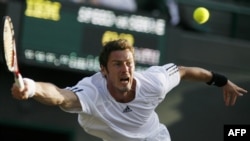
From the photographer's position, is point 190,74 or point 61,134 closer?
point 190,74

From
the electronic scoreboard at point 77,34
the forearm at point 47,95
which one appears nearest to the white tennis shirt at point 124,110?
the forearm at point 47,95

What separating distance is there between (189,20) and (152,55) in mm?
1427

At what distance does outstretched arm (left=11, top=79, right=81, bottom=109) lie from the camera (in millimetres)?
4973

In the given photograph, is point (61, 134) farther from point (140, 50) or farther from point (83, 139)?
point (140, 50)

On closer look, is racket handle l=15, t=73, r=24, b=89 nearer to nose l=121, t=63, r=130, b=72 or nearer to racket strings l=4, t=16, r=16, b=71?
racket strings l=4, t=16, r=16, b=71

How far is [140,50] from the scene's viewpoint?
9.85 metres

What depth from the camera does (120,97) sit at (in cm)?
612

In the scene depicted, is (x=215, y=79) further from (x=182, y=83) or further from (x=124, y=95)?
(x=182, y=83)

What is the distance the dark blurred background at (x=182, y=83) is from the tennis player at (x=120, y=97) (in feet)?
11.4

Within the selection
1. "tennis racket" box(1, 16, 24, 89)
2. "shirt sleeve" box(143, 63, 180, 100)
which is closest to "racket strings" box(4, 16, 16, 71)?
"tennis racket" box(1, 16, 24, 89)

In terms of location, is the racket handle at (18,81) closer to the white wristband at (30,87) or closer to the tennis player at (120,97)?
the white wristband at (30,87)

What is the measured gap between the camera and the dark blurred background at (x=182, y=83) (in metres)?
10.0

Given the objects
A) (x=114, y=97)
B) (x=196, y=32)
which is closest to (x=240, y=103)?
(x=196, y=32)

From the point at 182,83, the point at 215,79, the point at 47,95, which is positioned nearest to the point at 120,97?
the point at 47,95
